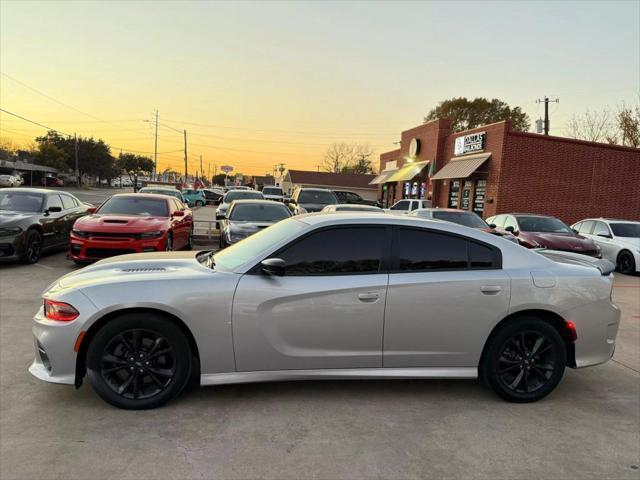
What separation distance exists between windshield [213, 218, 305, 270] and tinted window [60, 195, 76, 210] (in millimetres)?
8317

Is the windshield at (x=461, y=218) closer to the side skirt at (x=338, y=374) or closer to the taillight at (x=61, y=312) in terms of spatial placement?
the side skirt at (x=338, y=374)

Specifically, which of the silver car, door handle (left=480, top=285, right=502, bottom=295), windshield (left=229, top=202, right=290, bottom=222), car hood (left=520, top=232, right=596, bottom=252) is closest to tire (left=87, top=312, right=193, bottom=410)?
the silver car

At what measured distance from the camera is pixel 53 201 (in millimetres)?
10141

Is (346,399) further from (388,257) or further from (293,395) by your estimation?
(388,257)

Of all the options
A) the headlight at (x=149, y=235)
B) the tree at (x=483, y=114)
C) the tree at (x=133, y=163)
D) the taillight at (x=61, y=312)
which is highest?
the tree at (x=483, y=114)

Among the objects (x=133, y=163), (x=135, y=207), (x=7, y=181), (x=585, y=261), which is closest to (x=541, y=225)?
(x=585, y=261)

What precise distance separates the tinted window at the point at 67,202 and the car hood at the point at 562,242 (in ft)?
38.6

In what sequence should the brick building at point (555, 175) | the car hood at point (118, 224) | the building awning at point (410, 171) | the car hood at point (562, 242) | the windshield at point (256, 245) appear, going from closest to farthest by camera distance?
the windshield at point (256, 245) < the car hood at point (118, 224) < the car hood at point (562, 242) < the brick building at point (555, 175) < the building awning at point (410, 171)

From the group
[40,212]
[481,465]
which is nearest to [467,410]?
[481,465]

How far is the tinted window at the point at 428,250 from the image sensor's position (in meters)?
3.70

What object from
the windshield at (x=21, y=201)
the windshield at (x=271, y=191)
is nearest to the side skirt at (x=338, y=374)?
the windshield at (x=21, y=201)

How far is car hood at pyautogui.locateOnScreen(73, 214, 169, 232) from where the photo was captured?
8.23m

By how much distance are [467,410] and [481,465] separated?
77 cm

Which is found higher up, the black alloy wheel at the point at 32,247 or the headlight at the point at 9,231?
the headlight at the point at 9,231
